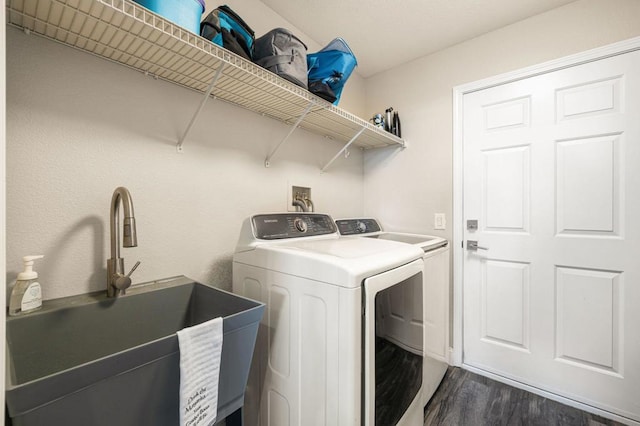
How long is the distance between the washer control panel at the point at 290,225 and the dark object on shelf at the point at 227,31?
0.75 m

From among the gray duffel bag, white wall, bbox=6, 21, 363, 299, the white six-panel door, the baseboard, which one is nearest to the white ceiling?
the white six-panel door

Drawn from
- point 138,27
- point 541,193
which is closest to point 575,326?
point 541,193

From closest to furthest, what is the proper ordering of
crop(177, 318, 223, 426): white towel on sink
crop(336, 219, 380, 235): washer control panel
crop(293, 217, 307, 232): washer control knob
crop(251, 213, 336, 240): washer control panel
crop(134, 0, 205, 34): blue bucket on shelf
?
crop(177, 318, 223, 426): white towel on sink, crop(134, 0, 205, 34): blue bucket on shelf, crop(251, 213, 336, 240): washer control panel, crop(293, 217, 307, 232): washer control knob, crop(336, 219, 380, 235): washer control panel

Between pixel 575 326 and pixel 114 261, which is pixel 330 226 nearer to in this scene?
pixel 114 261

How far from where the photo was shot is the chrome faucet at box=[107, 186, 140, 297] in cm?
92

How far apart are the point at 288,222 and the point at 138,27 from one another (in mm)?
999

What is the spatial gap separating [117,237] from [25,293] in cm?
28

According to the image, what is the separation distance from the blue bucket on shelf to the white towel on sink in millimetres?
1000

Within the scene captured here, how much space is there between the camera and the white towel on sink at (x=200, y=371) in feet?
2.36

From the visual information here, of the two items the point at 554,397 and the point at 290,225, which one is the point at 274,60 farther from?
the point at 554,397

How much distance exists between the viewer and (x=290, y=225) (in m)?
1.50

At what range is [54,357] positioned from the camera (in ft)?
2.76

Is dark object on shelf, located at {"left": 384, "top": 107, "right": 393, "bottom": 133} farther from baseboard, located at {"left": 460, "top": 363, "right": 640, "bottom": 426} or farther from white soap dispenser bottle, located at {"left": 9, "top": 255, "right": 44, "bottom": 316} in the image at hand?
white soap dispenser bottle, located at {"left": 9, "top": 255, "right": 44, "bottom": 316}

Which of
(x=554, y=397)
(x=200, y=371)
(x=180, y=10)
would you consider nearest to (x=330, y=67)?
(x=180, y=10)
